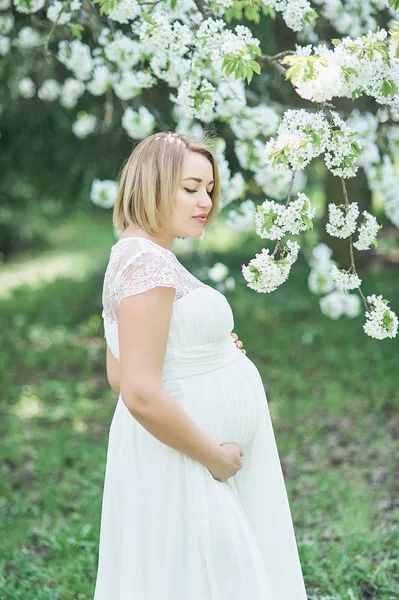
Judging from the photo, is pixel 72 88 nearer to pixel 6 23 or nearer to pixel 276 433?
pixel 6 23

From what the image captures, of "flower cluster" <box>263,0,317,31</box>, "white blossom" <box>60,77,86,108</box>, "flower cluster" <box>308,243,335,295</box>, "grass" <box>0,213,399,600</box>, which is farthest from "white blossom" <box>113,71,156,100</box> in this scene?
"grass" <box>0,213,399,600</box>

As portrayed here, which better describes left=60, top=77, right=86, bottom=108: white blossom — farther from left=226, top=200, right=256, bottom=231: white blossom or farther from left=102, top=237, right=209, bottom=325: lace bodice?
left=102, top=237, right=209, bottom=325: lace bodice

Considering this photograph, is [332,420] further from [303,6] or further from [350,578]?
[303,6]

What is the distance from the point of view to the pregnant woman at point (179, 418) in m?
2.09

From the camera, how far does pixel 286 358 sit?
22.1 feet

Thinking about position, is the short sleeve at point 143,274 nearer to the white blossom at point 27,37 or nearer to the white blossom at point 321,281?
the white blossom at point 321,281

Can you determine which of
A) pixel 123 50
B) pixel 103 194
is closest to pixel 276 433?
pixel 103 194

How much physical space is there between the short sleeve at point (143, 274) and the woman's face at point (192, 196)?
15 cm

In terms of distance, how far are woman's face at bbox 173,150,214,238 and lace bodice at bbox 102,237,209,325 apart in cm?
9

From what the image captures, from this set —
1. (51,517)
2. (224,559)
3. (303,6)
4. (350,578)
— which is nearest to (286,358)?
(51,517)

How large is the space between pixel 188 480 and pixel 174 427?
23 cm

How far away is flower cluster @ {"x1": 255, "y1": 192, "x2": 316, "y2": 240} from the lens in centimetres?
210

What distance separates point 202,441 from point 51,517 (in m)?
2.48

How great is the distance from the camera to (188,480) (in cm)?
220
